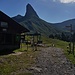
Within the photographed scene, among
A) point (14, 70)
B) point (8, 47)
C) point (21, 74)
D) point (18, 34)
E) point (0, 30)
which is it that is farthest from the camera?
point (18, 34)

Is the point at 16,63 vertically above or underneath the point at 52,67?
above

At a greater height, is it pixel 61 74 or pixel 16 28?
pixel 16 28

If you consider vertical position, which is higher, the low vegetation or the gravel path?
the low vegetation

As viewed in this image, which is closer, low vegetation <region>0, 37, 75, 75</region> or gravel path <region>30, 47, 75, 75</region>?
low vegetation <region>0, 37, 75, 75</region>

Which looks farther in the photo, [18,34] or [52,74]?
[18,34]

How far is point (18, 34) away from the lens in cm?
3634

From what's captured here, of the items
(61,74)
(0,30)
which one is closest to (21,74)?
(61,74)

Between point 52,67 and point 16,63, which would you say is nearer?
point 52,67

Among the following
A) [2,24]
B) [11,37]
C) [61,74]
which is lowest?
[61,74]

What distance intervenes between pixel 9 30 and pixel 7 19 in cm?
186

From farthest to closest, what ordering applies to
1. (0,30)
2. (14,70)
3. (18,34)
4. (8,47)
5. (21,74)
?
(18,34)
(8,47)
(0,30)
(14,70)
(21,74)

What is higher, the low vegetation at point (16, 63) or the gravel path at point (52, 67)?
the low vegetation at point (16, 63)

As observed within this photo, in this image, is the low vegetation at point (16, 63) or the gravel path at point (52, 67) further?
the gravel path at point (52, 67)

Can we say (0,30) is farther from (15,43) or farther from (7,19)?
(15,43)
